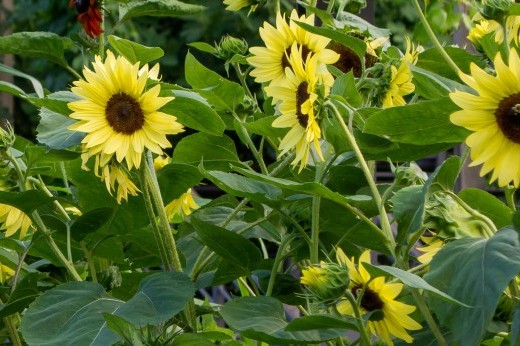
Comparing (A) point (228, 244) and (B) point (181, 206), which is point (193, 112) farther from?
(B) point (181, 206)

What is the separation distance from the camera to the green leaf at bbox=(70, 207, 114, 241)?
0.94m

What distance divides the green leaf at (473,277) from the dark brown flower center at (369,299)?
11 cm

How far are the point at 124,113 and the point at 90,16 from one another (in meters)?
0.23

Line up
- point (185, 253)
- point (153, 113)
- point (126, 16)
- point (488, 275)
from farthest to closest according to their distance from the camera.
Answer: point (126, 16) → point (185, 253) → point (153, 113) → point (488, 275)

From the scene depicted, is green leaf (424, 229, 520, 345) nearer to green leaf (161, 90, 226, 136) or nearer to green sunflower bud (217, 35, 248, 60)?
green leaf (161, 90, 226, 136)

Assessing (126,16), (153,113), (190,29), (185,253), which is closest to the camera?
(153,113)

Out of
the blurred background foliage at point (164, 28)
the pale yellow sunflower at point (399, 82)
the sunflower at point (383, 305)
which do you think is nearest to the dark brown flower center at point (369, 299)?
the sunflower at point (383, 305)

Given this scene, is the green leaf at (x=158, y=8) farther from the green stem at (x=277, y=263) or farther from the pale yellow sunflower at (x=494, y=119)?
the pale yellow sunflower at (x=494, y=119)

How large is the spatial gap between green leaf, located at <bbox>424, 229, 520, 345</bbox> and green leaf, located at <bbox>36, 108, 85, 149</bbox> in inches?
13.9

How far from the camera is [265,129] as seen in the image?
3.12ft

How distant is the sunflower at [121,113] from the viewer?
893 mm

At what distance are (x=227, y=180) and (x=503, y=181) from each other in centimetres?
22

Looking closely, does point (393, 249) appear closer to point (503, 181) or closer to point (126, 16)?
point (503, 181)

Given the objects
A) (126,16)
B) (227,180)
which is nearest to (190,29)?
(126,16)
